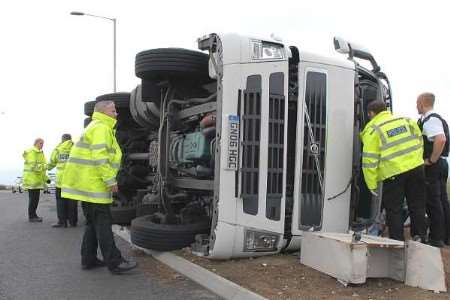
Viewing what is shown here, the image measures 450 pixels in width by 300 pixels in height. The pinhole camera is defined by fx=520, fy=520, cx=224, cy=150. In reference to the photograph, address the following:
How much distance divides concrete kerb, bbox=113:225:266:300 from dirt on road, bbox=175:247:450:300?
0.37 feet

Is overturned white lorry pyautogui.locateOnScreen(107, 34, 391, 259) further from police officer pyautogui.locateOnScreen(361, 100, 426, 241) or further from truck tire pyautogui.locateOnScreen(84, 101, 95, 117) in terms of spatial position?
truck tire pyautogui.locateOnScreen(84, 101, 95, 117)

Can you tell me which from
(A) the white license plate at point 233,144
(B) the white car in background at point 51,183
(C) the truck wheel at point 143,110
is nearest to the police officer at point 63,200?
(B) the white car in background at point 51,183

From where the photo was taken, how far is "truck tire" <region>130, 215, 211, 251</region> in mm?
5453

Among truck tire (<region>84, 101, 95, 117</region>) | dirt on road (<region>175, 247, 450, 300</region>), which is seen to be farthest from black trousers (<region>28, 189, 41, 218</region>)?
dirt on road (<region>175, 247, 450, 300</region>)

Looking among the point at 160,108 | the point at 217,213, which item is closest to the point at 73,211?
the point at 160,108

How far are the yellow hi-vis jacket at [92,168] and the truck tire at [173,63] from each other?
2.96ft

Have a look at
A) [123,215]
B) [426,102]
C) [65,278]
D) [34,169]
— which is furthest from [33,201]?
[426,102]

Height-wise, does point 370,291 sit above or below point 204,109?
below

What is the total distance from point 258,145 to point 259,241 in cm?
92

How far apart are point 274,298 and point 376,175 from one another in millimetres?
1761

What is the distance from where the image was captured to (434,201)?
5.66 metres

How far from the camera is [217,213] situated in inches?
189

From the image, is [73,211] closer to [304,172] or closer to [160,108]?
[160,108]

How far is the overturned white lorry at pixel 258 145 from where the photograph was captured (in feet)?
15.9
